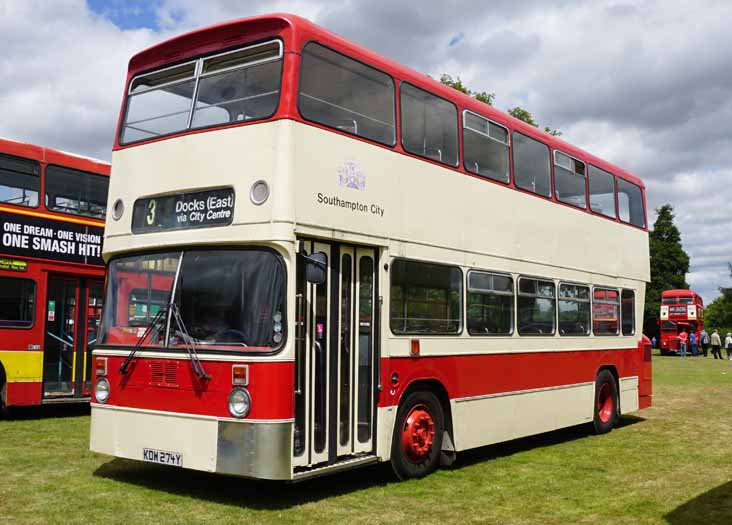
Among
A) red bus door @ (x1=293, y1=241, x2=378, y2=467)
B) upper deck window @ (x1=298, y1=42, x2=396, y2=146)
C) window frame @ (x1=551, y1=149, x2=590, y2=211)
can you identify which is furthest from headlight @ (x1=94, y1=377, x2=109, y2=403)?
window frame @ (x1=551, y1=149, x2=590, y2=211)

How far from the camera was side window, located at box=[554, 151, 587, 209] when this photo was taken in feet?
42.8

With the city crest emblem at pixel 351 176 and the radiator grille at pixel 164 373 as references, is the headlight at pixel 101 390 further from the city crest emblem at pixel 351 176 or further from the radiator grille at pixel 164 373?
the city crest emblem at pixel 351 176

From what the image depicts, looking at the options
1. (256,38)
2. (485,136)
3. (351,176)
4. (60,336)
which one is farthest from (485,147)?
(60,336)

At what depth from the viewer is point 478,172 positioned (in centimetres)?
1090

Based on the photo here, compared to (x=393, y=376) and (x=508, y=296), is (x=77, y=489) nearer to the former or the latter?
(x=393, y=376)

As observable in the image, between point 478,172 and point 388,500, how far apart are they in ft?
14.9

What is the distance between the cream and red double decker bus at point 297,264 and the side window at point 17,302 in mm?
5496

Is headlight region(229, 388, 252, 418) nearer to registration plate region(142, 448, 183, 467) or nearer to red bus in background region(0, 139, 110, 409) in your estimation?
registration plate region(142, 448, 183, 467)

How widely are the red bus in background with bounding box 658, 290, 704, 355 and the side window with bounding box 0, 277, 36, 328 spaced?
4848 centimetres

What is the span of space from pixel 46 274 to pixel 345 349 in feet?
24.8

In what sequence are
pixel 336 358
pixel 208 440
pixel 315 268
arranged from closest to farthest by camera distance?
pixel 208 440 → pixel 315 268 → pixel 336 358

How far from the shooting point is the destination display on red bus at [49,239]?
1362 cm

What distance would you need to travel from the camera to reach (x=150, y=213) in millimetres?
8594

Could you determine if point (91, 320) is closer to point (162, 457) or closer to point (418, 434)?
point (162, 457)
